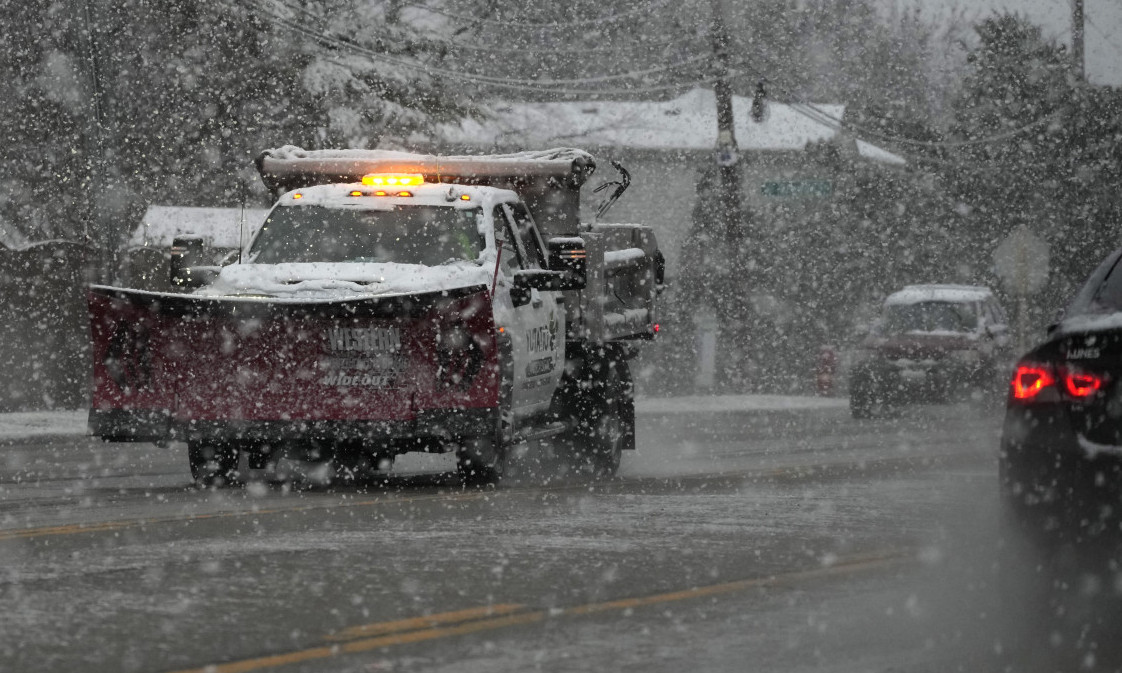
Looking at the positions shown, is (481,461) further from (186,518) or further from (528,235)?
(186,518)

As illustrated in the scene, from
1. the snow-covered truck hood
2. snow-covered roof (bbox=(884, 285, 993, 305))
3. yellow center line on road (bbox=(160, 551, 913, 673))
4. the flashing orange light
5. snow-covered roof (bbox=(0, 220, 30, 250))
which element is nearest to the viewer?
yellow center line on road (bbox=(160, 551, 913, 673))

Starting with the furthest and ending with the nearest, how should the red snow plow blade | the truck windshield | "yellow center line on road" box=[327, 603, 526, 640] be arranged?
the truck windshield
the red snow plow blade
"yellow center line on road" box=[327, 603, 526, 640]

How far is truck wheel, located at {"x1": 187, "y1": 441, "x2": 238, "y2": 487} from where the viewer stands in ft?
40.7

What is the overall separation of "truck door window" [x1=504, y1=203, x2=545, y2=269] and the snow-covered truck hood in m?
1.14

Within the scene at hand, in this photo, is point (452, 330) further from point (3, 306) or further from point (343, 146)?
point (343, 146)

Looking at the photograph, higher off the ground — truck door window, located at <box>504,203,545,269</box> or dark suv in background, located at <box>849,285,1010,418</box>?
truck door window, located at <box>504,203,545,269</box>

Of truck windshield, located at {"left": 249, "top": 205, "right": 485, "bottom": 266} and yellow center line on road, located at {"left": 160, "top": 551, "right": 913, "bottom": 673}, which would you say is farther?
truck windshield, located at {"left": 249, "top": 205, "right": 485, "bottom": 266}

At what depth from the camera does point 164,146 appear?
2672 cm

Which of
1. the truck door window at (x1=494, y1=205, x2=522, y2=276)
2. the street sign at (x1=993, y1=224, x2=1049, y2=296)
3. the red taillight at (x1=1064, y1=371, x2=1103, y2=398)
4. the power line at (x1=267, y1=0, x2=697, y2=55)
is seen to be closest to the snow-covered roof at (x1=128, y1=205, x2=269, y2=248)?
the power line at (x1=267, y1=0, x2=697, y2=55)

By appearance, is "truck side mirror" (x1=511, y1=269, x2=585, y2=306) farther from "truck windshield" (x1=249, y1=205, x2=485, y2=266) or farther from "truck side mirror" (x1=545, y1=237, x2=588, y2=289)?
"truck windshield" (x1=249, y1=205, x2=485, y2=266)

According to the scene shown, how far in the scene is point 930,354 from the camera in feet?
87.8

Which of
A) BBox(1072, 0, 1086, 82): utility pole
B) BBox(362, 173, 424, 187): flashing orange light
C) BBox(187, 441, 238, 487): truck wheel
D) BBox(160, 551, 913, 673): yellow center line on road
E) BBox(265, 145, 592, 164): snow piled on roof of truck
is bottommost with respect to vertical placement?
BBox(187, 441, 238, 487): truck wheel

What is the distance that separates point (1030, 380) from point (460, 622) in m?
2.48

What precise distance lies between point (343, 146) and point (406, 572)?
855 inches
